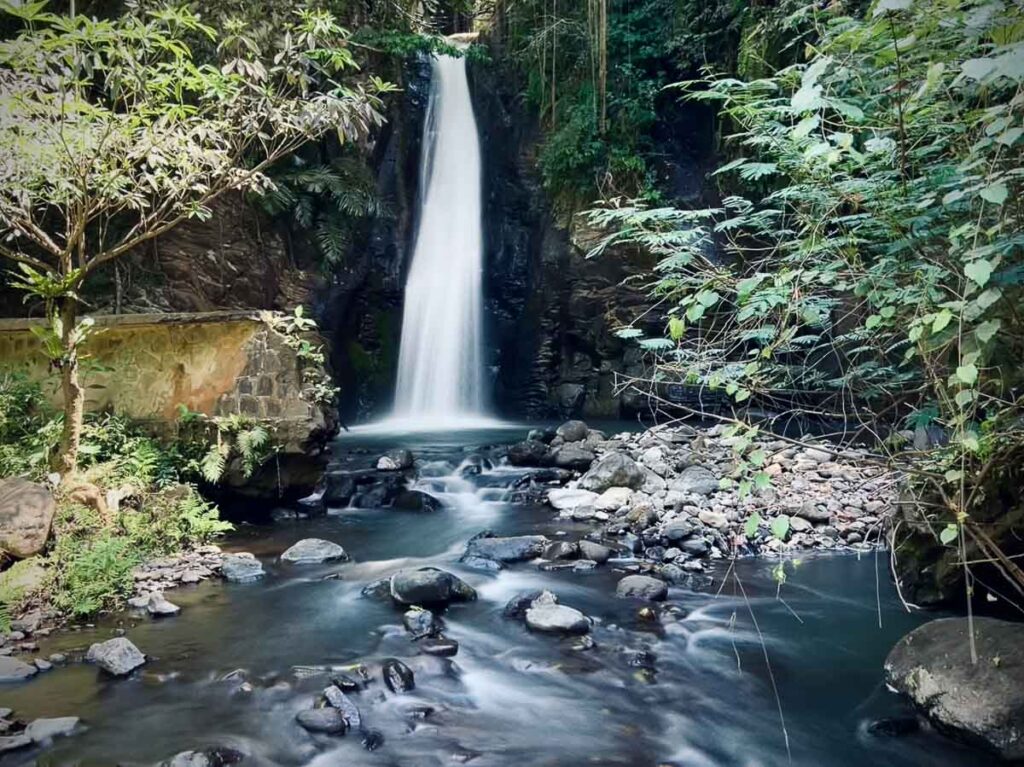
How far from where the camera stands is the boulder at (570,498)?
8.09m

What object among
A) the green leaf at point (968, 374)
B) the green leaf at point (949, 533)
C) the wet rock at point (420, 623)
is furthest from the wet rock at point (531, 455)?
the green leaf at point (968, 374)

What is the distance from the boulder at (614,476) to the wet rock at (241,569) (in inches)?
154

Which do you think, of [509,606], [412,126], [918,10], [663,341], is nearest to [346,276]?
[412,126]

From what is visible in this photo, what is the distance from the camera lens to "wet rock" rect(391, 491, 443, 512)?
823 cm

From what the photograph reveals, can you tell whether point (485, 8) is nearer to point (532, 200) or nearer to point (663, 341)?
point (532, 200)

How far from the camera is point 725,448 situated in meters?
9.78

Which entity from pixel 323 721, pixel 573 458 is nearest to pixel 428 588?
pixel 323 721

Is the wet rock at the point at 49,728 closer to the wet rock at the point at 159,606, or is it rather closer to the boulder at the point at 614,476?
the wet rock at the point at 159,606

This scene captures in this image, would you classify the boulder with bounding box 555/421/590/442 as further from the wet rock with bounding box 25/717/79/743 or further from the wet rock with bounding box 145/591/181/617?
the wet rock with bounding box 25/717/79/743

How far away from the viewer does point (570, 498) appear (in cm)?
823

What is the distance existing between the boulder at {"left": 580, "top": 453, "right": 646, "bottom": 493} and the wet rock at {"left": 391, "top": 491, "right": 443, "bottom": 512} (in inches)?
69.6

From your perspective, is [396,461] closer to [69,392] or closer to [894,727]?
[69,392]

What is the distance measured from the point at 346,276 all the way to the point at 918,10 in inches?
504

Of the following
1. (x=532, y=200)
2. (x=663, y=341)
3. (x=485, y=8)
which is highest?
(x=485, y=8)
